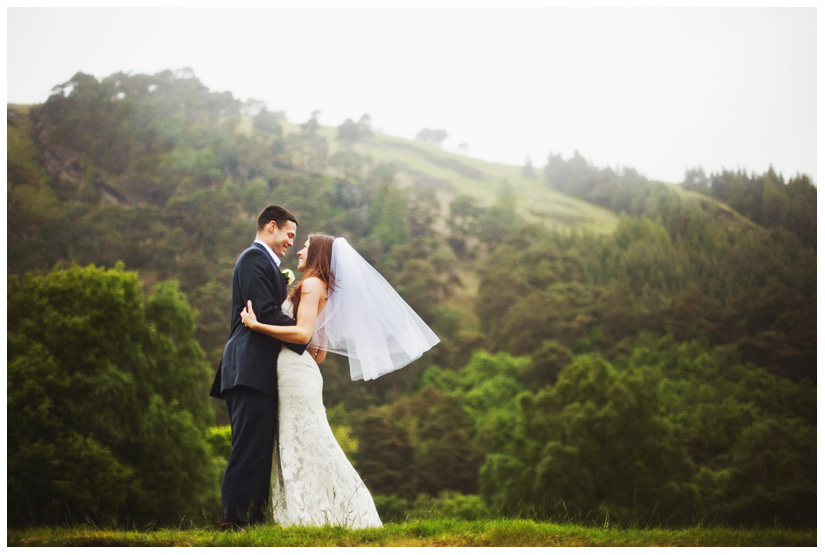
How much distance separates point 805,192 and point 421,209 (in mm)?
51153

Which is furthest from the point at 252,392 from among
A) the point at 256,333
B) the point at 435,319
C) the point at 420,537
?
the point at 435,319

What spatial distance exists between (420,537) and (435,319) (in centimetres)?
7445

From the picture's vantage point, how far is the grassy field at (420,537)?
467 centimetres

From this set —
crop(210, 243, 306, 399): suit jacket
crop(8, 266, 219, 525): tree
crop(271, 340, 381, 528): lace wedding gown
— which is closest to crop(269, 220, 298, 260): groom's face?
crop(210, 243, 306, 399): suit jacket

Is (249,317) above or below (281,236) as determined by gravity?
below

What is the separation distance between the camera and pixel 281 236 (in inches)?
221

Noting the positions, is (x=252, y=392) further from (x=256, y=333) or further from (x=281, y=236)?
(x=281, y=236)

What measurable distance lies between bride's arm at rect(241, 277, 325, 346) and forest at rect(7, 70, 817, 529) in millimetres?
2138

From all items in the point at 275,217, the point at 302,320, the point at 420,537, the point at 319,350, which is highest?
the point at 275,217

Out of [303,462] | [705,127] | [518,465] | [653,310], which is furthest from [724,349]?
[303,462]

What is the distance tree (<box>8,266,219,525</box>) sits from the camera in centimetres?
2388

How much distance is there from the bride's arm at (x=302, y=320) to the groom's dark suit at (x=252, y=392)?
79 mm

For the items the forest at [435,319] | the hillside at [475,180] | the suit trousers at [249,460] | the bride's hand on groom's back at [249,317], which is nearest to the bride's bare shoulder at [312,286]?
the bride's hand on groom's back at [249,317]

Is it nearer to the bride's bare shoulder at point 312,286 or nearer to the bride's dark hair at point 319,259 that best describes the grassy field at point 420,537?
the bride's bare shoulder at point 312,286
